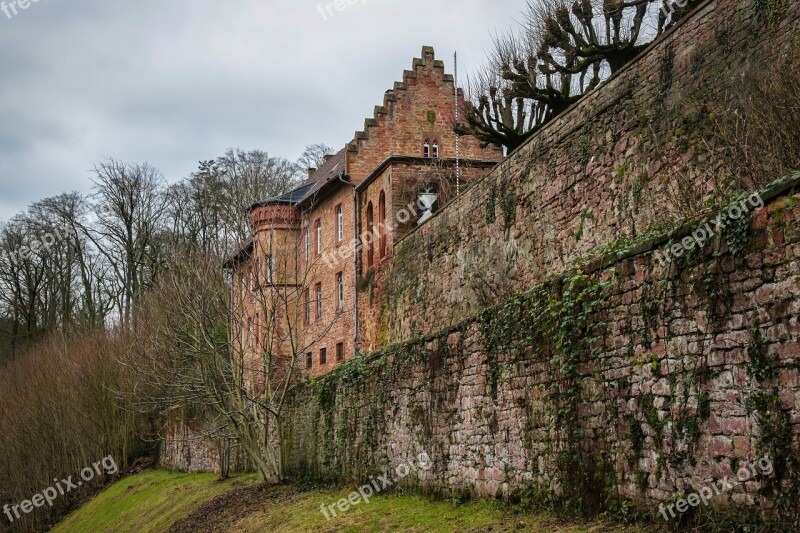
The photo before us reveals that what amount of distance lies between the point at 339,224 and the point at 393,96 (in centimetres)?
Answer: 506

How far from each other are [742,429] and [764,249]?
141 cm

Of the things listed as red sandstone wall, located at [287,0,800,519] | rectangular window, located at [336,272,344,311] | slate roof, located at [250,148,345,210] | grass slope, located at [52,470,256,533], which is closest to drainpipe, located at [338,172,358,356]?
rectangular window, located at [336,272,344,311]

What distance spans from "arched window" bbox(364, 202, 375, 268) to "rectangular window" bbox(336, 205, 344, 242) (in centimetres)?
276

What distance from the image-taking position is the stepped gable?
33.4 meters

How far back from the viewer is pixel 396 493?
1479 centimetres

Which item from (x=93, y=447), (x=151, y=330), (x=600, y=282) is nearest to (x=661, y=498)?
(x=600, y=282)

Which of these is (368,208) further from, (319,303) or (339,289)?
(319,303)

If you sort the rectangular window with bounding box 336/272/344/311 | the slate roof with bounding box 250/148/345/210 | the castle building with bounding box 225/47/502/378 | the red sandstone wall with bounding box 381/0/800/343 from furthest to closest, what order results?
the slate roof with bounding box 250/148/345/210, the rectangular window with bounding box 336/272/344/311, the castle building with bounding box 225/47/502/378, the red sandstone wall with bounding box 381/0/800/343

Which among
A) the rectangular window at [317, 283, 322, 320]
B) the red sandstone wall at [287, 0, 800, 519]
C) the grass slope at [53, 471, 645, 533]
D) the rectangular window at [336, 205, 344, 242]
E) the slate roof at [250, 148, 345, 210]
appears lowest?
the grass slope at [53, 471, 645, 533]

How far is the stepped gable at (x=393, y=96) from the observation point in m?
33.4

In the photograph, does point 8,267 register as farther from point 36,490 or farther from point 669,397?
point 669,397

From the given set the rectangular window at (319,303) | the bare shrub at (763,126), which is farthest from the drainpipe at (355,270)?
the bare shrub at (763,126)

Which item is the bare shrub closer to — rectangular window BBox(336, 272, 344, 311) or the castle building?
the castle building

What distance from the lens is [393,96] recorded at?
110 feet
